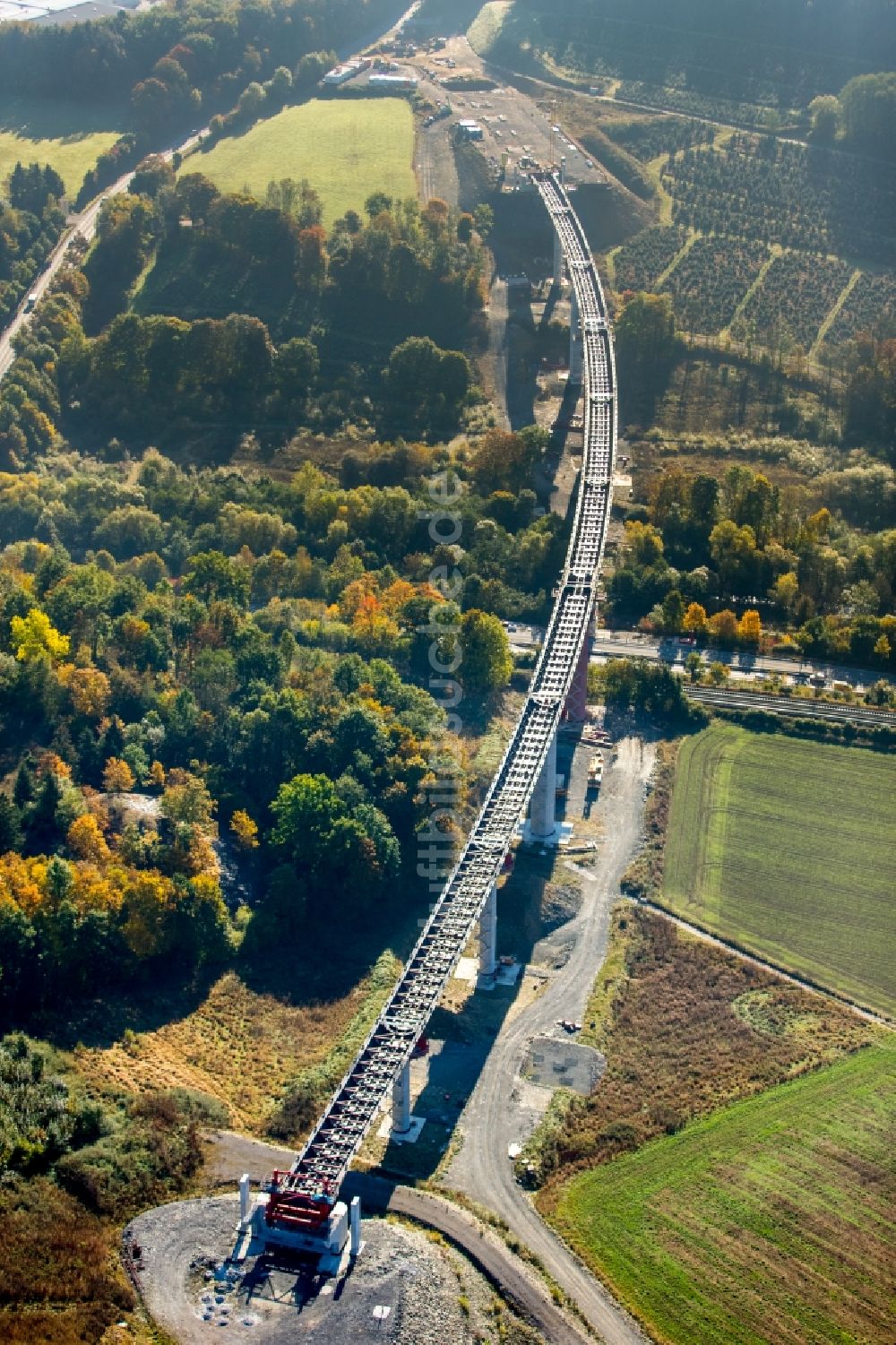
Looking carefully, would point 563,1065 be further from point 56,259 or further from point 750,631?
point 56,259

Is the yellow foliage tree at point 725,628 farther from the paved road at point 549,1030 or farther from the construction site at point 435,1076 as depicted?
the paved road at point 549,1030

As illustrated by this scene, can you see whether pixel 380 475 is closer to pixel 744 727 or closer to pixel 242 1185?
pixel 744 727

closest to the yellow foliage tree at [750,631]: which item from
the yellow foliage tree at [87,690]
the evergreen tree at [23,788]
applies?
the yellow foliage tree at [87,690]

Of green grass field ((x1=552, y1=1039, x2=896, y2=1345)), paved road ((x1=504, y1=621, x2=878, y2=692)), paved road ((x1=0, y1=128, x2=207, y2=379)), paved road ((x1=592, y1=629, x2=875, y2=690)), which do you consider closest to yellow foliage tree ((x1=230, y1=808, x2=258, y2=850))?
paved road ((x1=504, y1=621, x2=878, y2=692))

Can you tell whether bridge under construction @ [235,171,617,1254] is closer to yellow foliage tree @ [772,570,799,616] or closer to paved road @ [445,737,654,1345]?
paved road @ [445,737,654,1345]

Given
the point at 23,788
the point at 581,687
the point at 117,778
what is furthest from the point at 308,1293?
the point at 581,687

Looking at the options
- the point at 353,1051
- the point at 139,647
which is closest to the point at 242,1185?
the point at 353,1051

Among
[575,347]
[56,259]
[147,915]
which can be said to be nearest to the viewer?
[147,915]
